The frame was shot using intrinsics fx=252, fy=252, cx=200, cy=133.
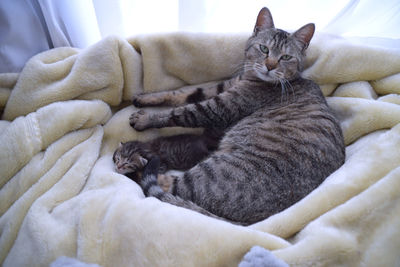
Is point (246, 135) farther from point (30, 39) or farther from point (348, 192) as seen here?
point (30, 39)

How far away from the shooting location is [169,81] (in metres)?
1.75

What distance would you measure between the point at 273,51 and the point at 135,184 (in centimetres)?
118

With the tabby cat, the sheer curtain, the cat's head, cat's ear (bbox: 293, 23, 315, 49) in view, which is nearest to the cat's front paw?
the tabby cat

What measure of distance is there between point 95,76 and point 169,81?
1.62 ft

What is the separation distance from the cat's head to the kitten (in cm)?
50

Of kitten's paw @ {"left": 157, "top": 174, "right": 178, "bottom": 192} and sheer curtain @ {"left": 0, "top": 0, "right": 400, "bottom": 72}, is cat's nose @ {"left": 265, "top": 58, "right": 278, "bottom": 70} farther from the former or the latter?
kitten's paw @ {"left": 157, "top": 174, "right": 178, "bottom": 192}

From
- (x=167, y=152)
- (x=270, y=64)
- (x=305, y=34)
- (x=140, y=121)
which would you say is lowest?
(x=167, y=152)

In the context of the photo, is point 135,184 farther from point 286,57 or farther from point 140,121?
point 286,57

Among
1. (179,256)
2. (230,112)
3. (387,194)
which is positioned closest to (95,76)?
(230,112)

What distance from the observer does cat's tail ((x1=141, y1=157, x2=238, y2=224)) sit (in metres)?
1.16

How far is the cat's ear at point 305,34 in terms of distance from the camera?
60.5 inches

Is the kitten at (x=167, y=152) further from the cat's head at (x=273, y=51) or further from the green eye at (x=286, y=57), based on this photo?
the green eye at (x=286, y=57)

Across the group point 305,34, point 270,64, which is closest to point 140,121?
point 270,64

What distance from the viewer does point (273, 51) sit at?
5.35 feet
